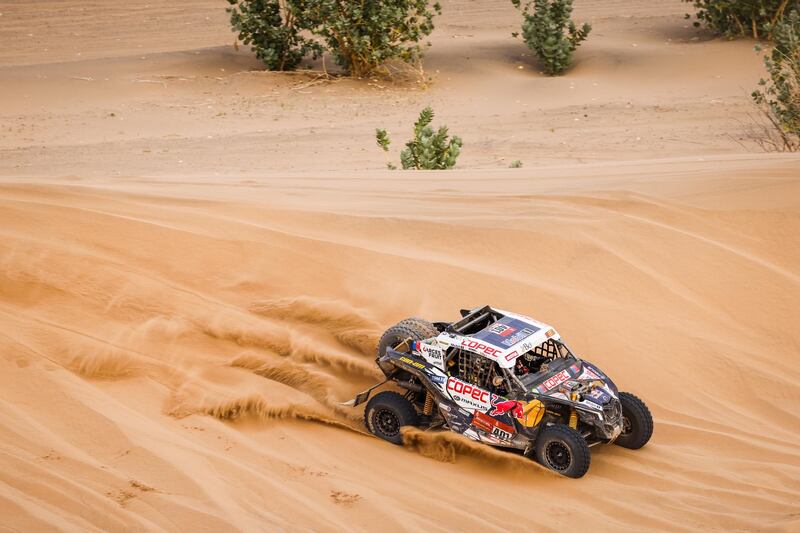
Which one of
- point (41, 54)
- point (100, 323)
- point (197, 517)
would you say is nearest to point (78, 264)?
point (100, 323)

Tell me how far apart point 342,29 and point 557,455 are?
18.5 m

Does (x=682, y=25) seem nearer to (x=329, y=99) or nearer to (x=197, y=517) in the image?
(x=329, y=99)

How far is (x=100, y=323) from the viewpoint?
1030 cm

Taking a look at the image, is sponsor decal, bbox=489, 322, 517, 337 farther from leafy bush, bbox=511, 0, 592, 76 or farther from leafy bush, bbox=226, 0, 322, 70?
leafy bush, bbox=226, 0, 322, 70

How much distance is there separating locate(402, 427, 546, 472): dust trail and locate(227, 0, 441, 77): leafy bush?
57.6 feet

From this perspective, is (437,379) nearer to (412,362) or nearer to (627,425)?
(412,362)

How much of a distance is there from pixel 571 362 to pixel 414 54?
19.1 m

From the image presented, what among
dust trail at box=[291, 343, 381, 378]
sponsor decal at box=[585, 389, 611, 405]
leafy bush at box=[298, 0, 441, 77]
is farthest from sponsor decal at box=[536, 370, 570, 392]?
leafy bush at box=[298, 0, 441, 77]

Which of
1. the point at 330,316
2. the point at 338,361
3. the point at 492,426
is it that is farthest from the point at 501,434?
the point at 330,316

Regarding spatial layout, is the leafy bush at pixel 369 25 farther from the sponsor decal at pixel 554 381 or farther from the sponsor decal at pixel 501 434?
the sponsor decal at pixel 501 434

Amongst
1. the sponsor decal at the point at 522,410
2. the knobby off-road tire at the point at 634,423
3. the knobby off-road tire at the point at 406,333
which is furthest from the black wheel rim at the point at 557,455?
the knobby off-road tire at the point at 406,333

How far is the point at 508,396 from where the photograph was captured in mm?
8953

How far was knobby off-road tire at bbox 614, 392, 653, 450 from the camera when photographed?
915 centimetres

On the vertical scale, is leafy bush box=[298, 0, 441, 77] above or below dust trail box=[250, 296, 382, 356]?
above
